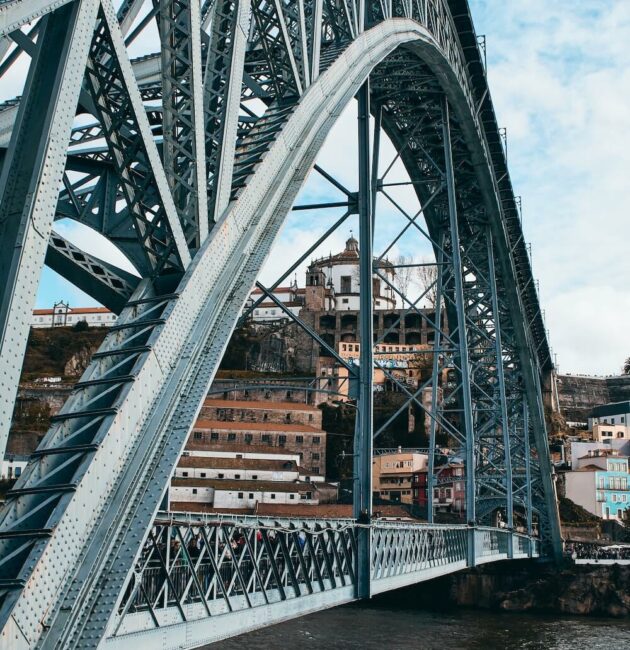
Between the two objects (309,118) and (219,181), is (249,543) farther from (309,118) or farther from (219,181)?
(309,118)

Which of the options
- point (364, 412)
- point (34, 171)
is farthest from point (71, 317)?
point (34, 171)

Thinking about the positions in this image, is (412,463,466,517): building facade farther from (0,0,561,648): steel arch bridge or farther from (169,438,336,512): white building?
(0,0,561,648): steel arch bridge

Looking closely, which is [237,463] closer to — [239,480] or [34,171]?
[239,480]

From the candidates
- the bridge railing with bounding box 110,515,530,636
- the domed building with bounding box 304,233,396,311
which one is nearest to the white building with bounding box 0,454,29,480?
the domed building with bounding box 304,233,396,311

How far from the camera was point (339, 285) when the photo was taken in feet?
360

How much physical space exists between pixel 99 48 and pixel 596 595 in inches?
1800

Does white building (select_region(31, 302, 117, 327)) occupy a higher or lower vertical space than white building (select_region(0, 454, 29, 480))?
higher

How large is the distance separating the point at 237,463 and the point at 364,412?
165 feet

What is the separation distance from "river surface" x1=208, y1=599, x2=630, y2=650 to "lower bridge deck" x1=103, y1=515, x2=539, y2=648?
1734 cm

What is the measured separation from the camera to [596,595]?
4694 centimetres

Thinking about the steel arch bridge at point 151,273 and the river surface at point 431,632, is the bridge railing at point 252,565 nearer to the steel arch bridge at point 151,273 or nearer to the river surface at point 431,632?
the steel arch bridge at point 151,273

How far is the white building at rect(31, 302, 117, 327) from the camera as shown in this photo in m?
111

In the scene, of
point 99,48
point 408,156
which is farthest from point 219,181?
point 408,156

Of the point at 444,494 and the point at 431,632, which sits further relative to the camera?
→ the point at 444,494
